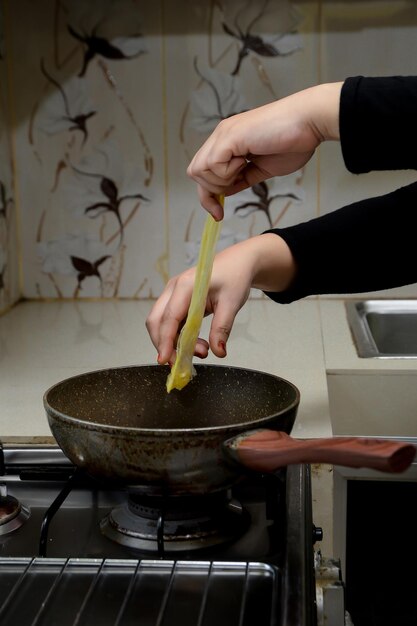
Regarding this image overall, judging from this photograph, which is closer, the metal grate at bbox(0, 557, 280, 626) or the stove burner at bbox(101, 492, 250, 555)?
the metal grate at bbox(0, 557, 280, 626)

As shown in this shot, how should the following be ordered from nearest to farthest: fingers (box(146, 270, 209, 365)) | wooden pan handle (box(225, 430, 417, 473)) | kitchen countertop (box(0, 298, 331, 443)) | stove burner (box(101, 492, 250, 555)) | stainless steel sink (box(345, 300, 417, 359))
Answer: wooden pan handle (box(225, 430, 417, 473)), stove burner (box(101, 492, 250, 555)), fingers (box(146, 270, 209, 365)), kitchen countertop (box(0, 298, 331, 443)), stainless steel sink (box(345, 300, 417, 359))

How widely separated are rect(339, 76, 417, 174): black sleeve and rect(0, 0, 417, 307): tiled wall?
0.92m

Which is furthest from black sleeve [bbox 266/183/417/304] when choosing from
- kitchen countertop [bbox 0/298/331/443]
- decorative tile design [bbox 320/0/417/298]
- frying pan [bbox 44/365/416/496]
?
decorative tile design [bbox 320/0/417/298]

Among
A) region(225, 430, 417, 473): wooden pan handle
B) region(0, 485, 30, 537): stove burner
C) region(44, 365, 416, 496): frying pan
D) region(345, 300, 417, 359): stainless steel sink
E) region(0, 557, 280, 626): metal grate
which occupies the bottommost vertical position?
region(345, 300, 417, 359): stainless steel sink

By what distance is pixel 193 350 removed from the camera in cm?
83

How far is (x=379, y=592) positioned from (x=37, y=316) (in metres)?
0.91

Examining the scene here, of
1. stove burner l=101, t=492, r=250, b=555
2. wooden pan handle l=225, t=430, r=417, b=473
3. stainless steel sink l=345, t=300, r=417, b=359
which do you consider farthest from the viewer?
stainless steel sink l=345, t=300, r=417, b=359

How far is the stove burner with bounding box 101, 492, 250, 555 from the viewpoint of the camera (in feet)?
2.35

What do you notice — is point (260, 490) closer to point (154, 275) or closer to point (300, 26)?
point (154, 275)

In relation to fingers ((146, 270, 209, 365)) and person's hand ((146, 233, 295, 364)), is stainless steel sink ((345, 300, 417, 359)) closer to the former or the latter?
person's hand ((146, 233, 295, 364))

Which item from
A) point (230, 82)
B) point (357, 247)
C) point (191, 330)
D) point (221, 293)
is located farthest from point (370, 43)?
point (191, 330)

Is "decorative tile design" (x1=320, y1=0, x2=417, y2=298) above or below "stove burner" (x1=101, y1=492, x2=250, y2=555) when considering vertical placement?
above

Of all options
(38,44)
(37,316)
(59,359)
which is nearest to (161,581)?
(59,359)

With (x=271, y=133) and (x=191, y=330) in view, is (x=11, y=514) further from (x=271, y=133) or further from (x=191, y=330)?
(x=271, y=133)
